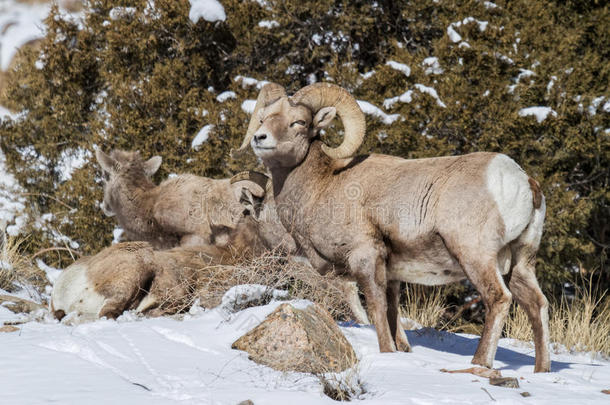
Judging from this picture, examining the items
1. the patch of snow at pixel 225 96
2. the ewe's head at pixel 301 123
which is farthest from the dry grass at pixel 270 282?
the patch of snow at pixel 225 96

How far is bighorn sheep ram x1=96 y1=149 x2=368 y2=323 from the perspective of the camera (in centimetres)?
800

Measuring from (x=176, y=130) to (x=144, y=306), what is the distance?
16.8ft

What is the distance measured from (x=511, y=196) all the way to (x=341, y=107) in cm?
195

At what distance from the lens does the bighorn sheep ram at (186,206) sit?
800cm

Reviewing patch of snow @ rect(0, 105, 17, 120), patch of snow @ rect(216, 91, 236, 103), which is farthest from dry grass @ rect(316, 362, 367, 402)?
patch of snow @ rect(0, 105, 17, 120)

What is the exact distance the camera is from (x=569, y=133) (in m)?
9.88

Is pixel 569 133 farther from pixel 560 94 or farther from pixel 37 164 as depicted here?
pixel 37 164

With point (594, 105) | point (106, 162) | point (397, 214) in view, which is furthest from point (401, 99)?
point (397, 214)

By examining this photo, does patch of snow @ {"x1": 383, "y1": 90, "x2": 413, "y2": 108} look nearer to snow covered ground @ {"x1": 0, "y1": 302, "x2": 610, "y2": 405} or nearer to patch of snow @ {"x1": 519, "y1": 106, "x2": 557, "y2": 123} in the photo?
patch of snow @ {"x1": 519, "y1": 106, "x2": 557, "y2": 123}

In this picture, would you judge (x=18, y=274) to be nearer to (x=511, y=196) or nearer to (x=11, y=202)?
(x=11, y=202)

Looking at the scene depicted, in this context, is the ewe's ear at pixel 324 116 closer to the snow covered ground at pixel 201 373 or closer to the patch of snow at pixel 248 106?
the snow covered ground at pixel 201 373

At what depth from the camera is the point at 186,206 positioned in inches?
365

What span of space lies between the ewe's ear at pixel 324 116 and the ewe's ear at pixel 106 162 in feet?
14.1

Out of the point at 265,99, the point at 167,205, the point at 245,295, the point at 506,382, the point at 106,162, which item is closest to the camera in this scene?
the point at 506,382
